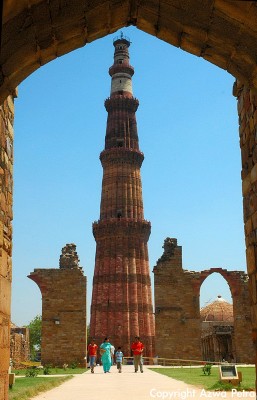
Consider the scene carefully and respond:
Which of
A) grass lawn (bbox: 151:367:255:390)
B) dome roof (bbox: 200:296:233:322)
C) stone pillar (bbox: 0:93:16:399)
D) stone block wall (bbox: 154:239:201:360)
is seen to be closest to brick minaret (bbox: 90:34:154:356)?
stone block wall (bbox: 154:239:201:360)

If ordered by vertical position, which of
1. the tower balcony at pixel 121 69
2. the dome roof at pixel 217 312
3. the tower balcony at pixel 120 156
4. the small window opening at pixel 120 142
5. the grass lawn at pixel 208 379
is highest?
the tower balcony at pixel 121 69

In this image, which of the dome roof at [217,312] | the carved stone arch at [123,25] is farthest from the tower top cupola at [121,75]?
the carved stone arch at [123,25]

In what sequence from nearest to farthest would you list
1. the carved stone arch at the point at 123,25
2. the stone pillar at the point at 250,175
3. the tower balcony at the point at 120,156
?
the carved stone arch at the point at 123,25 < the stone pillar at the point at 250,175 < the tower balcony at the point at 120,156

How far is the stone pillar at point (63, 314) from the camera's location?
2419 cm

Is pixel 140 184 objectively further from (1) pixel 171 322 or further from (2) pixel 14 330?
(2) pixel 14 330

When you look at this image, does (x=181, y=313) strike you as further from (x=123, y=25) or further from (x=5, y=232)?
(x=123, y=25)

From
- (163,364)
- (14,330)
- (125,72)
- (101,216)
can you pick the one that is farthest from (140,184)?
(14,330)

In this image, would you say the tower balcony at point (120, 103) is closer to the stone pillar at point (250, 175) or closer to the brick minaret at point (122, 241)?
the brick minaret at point (122, 241)

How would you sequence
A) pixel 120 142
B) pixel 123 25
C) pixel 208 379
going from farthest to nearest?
1. pixel 120 142
2. pixel 208 379
3. pixel 123 25

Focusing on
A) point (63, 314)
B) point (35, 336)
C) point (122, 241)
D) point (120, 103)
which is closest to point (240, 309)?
point (63, 314)

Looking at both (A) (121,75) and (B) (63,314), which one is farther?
(A) (121,75)

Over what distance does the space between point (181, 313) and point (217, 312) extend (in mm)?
22775

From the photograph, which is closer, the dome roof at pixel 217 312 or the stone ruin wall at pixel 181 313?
the stone ruin wall at pixel 181 313

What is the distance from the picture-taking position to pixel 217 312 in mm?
47375
